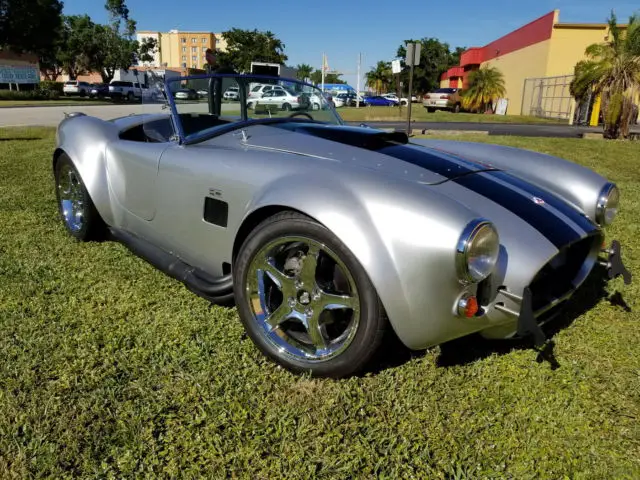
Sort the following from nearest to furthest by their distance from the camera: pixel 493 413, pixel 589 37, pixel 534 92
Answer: pixel 493 413, pixel 589 37, pixel 534 92

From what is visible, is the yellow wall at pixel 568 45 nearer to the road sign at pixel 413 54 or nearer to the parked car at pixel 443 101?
the parked car at pixel 443 101

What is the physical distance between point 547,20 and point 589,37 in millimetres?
2277

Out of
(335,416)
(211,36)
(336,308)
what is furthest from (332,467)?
(211,36)

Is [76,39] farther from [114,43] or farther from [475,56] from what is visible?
[475,56]

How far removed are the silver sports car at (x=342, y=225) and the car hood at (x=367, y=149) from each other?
1cm

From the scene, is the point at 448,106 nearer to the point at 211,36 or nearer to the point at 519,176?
the point at 519,176

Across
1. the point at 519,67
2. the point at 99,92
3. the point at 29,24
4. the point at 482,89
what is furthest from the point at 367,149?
the point at 99,92

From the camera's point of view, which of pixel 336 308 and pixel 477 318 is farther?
pixel 336 308

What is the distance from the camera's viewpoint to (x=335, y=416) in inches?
72.6

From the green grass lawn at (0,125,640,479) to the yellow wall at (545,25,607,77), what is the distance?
2730 cm

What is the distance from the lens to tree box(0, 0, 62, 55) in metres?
31.7

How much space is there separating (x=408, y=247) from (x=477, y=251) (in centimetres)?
23

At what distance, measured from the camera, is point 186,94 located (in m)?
2.96

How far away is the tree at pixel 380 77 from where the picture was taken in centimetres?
7941
